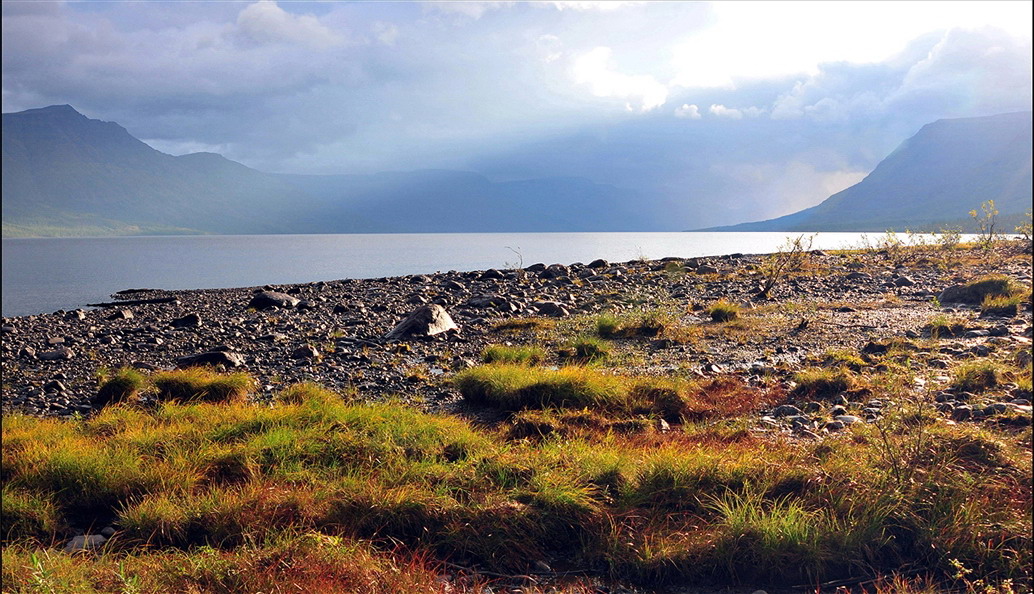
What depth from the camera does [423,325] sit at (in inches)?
651

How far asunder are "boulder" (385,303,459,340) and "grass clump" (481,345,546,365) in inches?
127

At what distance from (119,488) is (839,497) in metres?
7.52

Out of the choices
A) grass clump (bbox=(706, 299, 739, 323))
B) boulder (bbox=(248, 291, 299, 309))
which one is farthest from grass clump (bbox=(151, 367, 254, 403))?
boulder (bbox=(248, 291, 299, 309))

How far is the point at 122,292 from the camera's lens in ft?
126

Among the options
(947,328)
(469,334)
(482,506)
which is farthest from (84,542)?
(947,328)

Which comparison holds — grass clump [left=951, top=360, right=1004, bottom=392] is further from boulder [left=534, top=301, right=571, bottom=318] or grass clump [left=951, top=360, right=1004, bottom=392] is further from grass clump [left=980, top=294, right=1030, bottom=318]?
boulder [left=534, top=301, right=571, bottom=318]

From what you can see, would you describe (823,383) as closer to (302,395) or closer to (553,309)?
(302,395)

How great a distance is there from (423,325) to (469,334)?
1409mm

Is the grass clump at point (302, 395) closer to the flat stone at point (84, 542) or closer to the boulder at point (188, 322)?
the flat stone at point (84, 542)

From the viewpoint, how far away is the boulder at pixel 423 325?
16406 mm

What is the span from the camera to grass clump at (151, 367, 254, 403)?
1091 centimetres

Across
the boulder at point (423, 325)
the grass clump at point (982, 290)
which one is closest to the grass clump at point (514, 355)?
the boulder at point (423, 325)

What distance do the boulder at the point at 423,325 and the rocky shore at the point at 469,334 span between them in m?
0.32

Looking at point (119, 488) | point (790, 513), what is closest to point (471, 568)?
point (790, 513)
